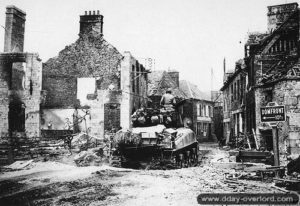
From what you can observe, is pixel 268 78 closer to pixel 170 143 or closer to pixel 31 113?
pixel 170 143

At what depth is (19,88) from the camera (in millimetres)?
23344

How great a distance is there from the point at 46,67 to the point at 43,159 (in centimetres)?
1208

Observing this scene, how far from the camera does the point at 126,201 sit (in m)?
6.33

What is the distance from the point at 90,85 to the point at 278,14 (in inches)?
592

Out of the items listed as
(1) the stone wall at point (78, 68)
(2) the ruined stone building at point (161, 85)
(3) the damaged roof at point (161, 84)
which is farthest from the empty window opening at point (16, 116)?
(3) the damaged roof at point (161, 84)

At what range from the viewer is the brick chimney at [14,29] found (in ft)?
73.5

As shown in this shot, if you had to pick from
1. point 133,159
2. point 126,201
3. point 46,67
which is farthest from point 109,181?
point 46,67

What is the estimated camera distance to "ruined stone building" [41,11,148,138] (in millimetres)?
23469

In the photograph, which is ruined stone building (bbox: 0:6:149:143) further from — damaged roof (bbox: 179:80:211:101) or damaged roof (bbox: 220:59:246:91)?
damaged roof (bbox: 179:80:211:101)

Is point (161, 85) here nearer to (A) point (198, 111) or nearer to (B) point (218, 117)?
(A) point (198, 111)

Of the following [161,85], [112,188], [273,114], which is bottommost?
[112,188]

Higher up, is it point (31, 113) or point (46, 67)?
point (46, 67)
